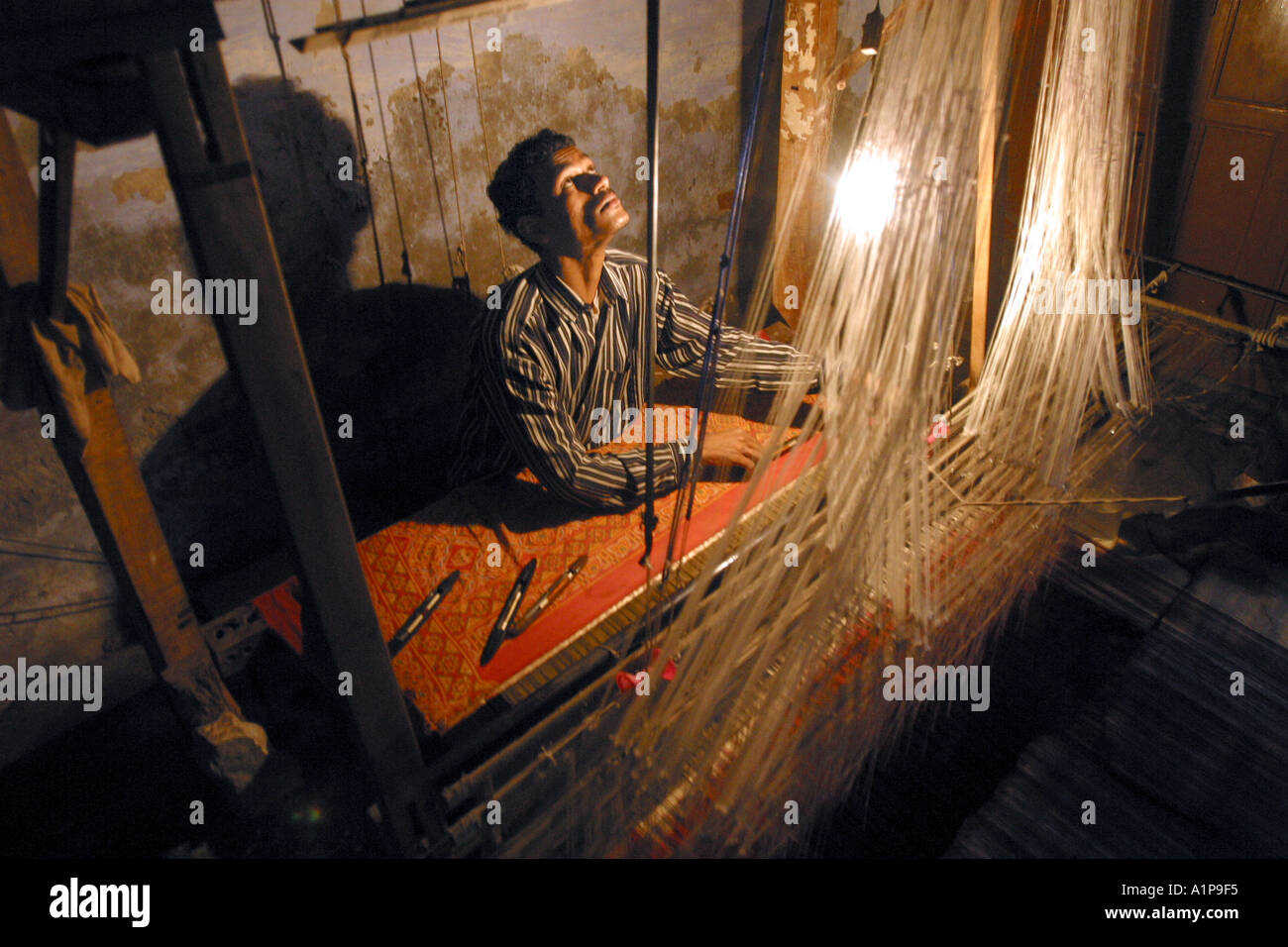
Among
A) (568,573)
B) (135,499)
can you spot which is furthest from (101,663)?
(568,573)

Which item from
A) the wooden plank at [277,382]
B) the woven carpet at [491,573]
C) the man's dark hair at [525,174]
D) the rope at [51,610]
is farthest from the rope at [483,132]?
the rope at [51,610]

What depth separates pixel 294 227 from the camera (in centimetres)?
271

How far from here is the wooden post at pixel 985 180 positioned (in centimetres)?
161

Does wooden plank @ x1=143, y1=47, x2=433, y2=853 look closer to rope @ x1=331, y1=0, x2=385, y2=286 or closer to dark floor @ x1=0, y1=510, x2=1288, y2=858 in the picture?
dark floor @ x1=0, y1=510, x2=1288, y2=858

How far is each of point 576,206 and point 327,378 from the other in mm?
1212

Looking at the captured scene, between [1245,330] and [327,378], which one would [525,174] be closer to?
[327,378]

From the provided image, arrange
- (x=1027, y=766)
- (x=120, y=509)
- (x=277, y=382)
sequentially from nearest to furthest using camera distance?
(x=277, y=382) → (x=120, y=509) → (x=1027, y=766)

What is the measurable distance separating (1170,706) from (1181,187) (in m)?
3.51

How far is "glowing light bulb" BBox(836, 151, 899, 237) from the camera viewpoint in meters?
1.61

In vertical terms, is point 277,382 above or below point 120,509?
above

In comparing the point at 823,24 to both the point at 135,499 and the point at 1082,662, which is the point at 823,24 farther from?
the point at 135,499

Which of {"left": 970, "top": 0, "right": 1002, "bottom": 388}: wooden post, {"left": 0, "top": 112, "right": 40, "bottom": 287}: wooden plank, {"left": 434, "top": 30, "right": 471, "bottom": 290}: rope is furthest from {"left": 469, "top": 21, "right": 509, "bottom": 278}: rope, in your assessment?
{"left": 970, "top": 0, "right": 1002, "bottom": 388}: wooden post

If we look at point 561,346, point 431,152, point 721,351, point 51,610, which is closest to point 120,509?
point 51,610

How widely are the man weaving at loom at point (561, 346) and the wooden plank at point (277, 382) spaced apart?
117 centimetres
